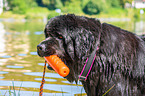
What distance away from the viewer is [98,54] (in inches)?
154

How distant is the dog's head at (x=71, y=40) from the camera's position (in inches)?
151

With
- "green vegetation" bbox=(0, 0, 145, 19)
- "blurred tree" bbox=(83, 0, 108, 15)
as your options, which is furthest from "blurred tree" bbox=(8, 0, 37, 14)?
"blurred tree" bbox=(83, 0, 108, 15)

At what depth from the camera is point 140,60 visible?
4004 millimetres

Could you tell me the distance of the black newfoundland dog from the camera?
3.86m

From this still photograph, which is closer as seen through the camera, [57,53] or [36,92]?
[57,53]

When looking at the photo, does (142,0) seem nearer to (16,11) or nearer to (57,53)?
(16,11)

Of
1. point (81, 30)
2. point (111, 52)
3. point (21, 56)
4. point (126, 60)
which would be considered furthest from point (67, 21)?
point (21, 56)

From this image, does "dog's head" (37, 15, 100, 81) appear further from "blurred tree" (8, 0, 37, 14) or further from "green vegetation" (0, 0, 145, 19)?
Answer: "blurred tree" (8, 0, 37, 14)

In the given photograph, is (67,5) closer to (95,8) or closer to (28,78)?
(95,8)

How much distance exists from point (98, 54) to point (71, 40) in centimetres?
45

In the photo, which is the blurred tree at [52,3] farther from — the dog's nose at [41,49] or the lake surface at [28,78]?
the dog's nose at [41,49]

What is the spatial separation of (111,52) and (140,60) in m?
0.47

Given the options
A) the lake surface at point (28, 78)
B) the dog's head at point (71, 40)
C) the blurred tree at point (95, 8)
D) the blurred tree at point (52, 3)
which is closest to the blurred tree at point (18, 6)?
the blurred tree at point (52, 3)

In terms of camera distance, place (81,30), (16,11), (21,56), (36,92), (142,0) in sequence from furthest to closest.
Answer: (142,0), (16,11), (21,56), (36,92), (81,30)
